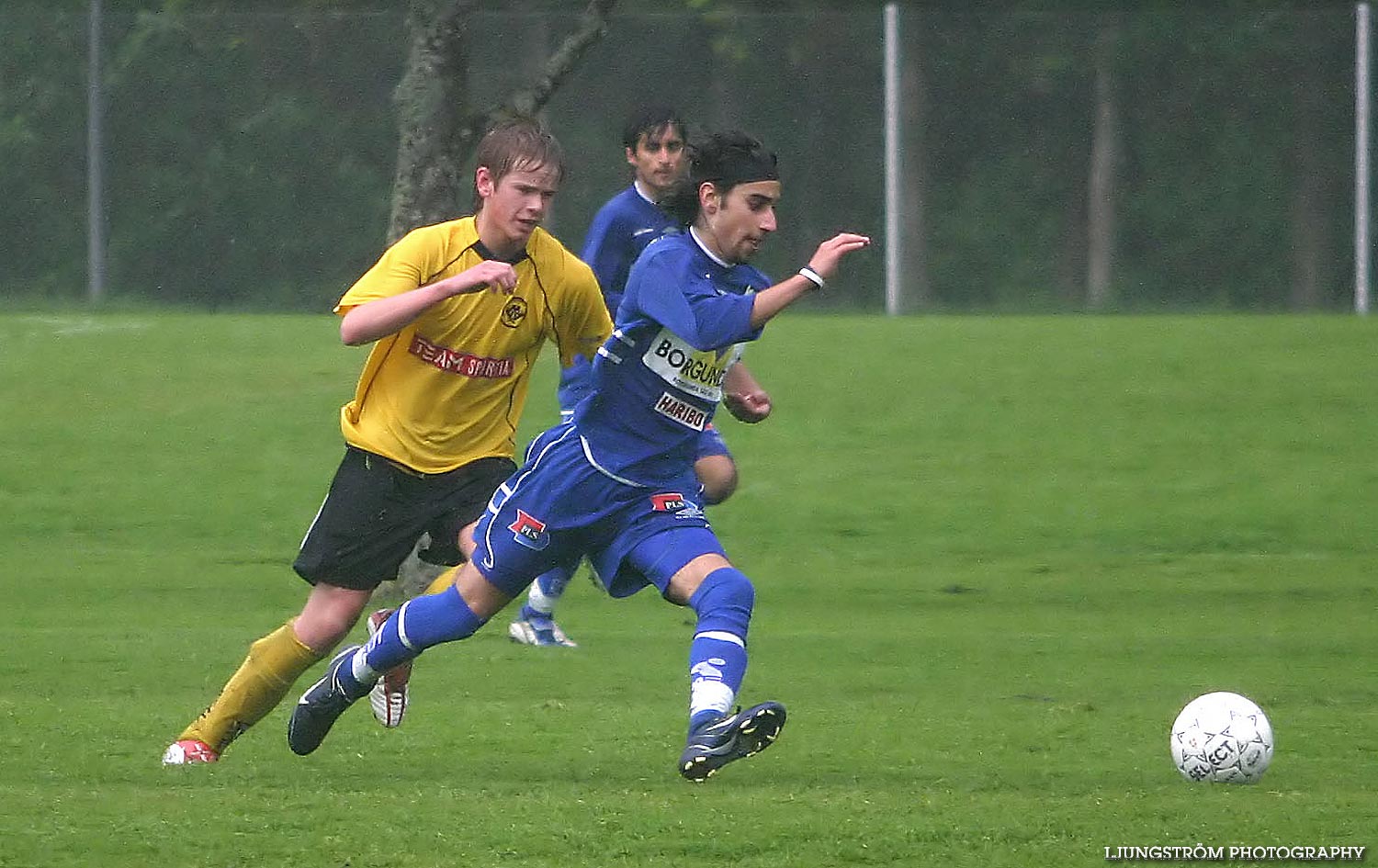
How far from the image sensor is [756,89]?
1964 centimetres

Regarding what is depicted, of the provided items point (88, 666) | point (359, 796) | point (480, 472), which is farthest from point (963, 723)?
point (88, 666)

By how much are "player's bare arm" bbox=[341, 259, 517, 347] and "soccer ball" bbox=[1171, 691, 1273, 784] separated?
2.17 meters

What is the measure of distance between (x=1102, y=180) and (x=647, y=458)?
14348 mm

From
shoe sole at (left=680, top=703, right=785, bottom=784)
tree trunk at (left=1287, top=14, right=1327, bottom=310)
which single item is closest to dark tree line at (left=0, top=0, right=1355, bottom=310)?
tree trunk at (left=1287, top=14, right=1327, bottom=310)

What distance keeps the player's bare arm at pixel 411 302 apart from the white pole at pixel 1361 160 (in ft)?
47.2

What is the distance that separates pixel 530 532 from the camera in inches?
244

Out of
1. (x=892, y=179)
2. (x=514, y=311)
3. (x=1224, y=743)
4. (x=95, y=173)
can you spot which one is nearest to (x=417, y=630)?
(x=514, y=311)

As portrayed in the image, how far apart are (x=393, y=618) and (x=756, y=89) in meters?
13.8

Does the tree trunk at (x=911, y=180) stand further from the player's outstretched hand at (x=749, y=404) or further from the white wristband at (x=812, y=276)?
the white wristband at (x=812, y=276)

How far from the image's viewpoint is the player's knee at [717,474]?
9.38m

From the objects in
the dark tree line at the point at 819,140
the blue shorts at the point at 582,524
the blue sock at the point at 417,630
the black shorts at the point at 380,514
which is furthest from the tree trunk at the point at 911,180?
the blue sock at the point at 417,630

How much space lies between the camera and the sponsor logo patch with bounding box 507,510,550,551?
6188 mm

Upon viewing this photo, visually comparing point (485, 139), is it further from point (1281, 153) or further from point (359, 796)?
point (1281, 153)

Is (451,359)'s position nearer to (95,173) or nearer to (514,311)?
(514,311)
